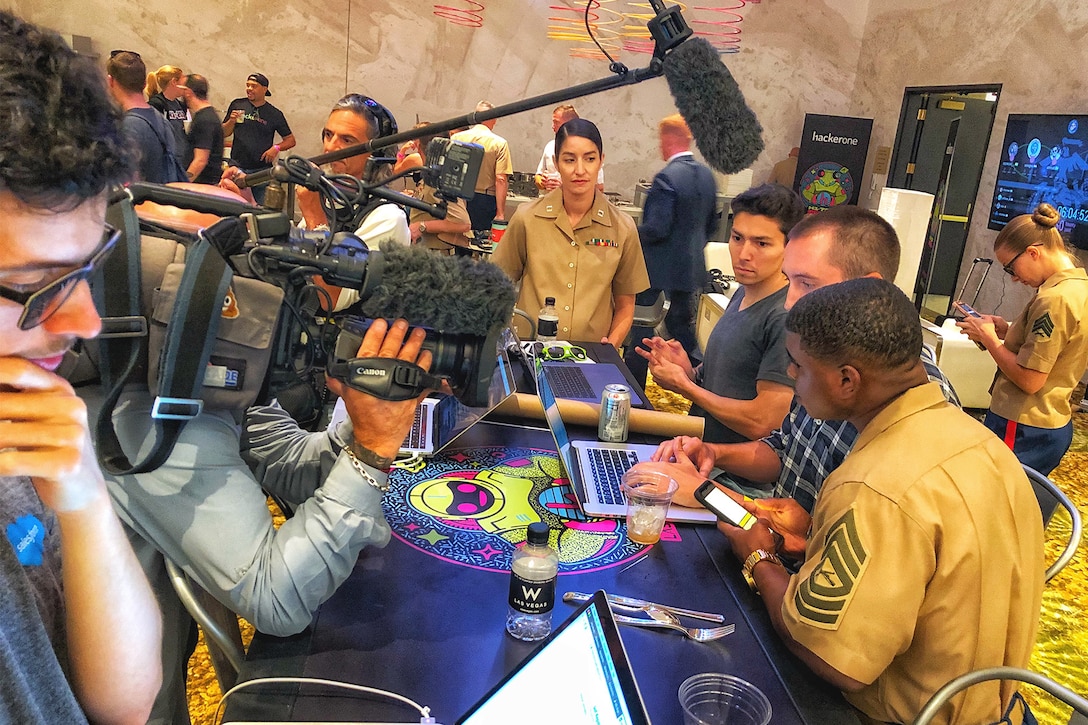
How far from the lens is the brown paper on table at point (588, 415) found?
2305mm

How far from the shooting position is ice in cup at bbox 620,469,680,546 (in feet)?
5.42

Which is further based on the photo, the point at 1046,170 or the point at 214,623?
the point at 1046,170

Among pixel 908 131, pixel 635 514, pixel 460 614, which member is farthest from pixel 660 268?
pixel 908 131

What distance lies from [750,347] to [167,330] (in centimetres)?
188

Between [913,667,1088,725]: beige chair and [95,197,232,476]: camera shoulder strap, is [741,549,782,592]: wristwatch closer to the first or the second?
[913,667,1088,725]: beige chair

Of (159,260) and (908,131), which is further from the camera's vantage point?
(908,131)

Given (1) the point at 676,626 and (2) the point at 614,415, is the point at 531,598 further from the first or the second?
(2) the point at 614,415

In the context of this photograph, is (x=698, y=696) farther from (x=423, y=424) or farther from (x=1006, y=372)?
(x=1006, y=372)

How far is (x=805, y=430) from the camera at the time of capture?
1.98 meters

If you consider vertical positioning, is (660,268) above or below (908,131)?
below

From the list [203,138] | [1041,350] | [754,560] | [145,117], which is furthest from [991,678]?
[203,138]

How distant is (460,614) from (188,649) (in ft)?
1.99

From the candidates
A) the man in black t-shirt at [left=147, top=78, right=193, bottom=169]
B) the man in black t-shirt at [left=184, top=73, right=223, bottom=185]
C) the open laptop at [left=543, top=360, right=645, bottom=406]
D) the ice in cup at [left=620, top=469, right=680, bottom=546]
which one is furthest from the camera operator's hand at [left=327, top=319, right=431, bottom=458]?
the man in black t-shirt at [left=147, top=78, right=193, bottom=169]

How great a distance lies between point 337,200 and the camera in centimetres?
112
